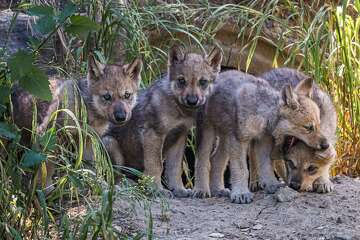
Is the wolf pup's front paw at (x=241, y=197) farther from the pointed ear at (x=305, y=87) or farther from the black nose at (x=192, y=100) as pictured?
the pointed ear at (x=305, y=87)

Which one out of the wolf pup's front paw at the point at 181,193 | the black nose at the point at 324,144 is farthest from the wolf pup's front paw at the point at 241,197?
the black nose at the point at 324,144

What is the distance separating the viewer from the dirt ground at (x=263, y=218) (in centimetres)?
533

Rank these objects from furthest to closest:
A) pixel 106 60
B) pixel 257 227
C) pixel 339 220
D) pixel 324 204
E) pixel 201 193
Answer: pixel 106 60 → pixel 201 193 → pixel 324 204 → pixel 339 220 → pixel 257 227

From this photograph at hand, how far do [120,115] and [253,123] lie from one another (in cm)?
95

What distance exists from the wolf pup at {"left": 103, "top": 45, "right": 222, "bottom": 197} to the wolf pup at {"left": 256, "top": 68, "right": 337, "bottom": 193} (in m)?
0.57

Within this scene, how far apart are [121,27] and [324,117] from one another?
182cm

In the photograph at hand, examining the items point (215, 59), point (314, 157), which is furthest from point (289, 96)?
point (215, 59)

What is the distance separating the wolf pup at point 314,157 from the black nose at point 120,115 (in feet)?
3.75

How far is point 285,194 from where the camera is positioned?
594 centimetres

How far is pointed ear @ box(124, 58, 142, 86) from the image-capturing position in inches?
242

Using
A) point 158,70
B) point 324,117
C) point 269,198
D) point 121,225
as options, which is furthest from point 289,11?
point 121,225

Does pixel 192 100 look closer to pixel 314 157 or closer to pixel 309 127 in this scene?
pixel 309 127

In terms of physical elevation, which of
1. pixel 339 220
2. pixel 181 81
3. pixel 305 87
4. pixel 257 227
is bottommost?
pixel 257 227

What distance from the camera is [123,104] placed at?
19.7 ft
